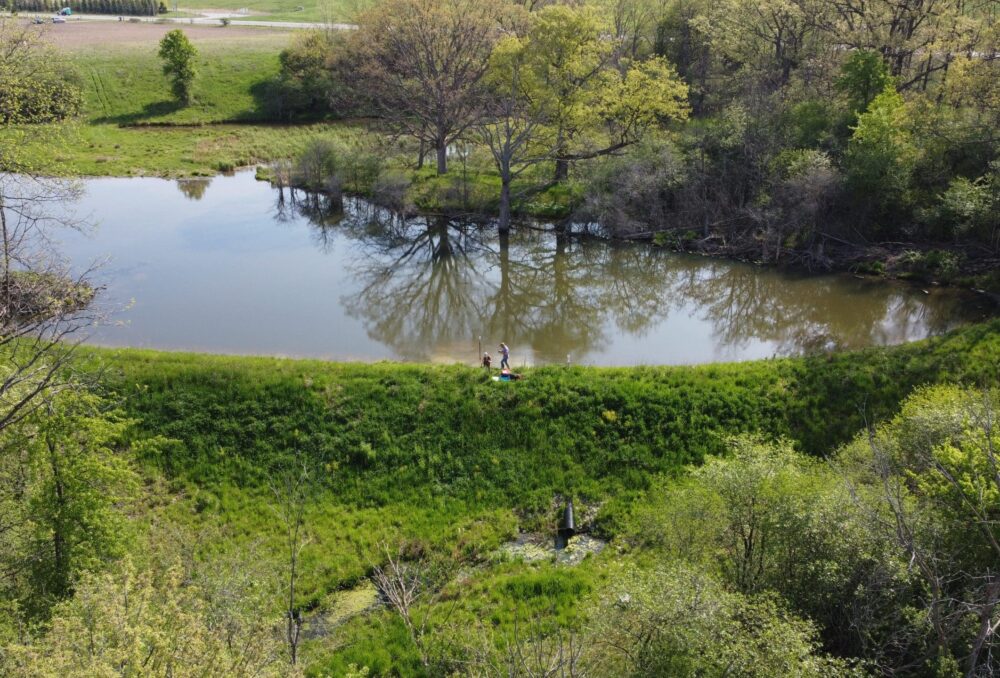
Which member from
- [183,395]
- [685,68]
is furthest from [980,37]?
[183,395]

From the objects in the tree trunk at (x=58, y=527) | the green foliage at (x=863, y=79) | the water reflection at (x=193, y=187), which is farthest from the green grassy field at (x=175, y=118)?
the tree trunk at (x=58, y=527)

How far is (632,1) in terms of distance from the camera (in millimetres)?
51500

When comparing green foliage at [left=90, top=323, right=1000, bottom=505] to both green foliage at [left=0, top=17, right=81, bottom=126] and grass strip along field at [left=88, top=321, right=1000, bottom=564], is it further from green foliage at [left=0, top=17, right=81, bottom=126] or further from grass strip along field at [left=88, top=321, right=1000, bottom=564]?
green foliage at [left=0, top=17, right=81, bottom=126]

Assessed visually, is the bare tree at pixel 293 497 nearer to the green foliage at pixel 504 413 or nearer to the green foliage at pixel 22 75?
the green foliage at pixel 504 413

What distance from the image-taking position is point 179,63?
58.9 meters

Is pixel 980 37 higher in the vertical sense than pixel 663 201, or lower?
higher

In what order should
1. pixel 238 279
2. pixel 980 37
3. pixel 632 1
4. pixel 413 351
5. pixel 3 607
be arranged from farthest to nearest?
1. pixel 632 1
2. pixel 980 37
3. pixel 238 279
4. pixel 413 351
5. pixel 3 607

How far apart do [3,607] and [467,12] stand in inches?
→ 1580

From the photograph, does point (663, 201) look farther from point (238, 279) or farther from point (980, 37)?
point (238, 279)

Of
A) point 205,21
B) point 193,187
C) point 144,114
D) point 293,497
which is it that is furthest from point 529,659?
point 205,21

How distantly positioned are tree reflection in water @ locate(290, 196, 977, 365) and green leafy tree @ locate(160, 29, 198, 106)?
102 ft

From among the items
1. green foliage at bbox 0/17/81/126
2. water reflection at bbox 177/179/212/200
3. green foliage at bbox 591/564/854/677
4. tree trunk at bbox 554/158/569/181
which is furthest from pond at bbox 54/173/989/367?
green foliage at bbox 591/564/854/677

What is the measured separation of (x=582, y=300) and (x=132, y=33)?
224 feet

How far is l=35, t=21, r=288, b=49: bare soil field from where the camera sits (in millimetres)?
69488
